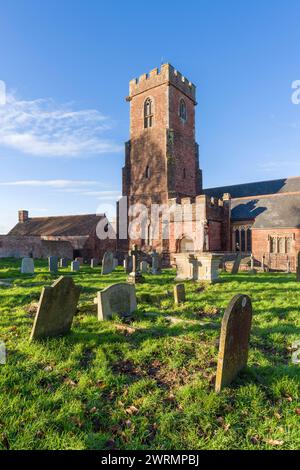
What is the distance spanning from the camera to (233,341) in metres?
3.84

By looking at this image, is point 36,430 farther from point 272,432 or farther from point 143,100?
point 143,100

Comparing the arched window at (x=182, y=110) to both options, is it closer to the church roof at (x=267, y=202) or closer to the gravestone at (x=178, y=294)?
the church roof at (x=267, y=202)

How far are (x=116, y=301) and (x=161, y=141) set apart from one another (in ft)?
74.0

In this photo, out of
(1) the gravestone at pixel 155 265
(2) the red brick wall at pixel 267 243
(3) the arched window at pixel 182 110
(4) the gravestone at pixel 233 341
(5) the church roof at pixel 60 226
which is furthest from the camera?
(5) the church roof at pixel 60 226

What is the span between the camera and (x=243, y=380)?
390 centimetres

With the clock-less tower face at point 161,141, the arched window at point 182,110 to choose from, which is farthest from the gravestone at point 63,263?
the arched window at point 182,110

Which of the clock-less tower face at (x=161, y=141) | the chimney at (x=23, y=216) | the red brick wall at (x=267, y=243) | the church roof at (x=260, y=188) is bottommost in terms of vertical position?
the red brick wall at (x=267, y=243)

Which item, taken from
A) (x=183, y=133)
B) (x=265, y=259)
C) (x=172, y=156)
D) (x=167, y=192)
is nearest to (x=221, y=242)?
(x=265, y=259)

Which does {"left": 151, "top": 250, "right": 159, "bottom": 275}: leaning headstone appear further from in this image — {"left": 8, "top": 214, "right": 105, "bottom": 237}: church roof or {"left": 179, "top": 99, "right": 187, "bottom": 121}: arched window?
{"left": 179, "top": 99, "right": 187, "bottom": 121}: arched window

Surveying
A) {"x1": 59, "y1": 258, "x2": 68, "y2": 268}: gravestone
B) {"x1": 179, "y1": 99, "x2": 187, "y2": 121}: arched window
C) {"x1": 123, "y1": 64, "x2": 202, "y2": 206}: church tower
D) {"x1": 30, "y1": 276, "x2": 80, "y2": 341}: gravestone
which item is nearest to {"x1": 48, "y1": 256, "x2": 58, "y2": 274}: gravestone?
{"x1": 59, "y1": 258, "x2": 68, "y2": 268}: gravestone

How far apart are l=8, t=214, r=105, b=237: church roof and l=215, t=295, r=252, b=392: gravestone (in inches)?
1140

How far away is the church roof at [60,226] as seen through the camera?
33.2 m

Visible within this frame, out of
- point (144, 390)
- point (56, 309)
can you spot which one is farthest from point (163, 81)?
point (144, 390)

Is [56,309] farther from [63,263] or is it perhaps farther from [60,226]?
[60,226]
